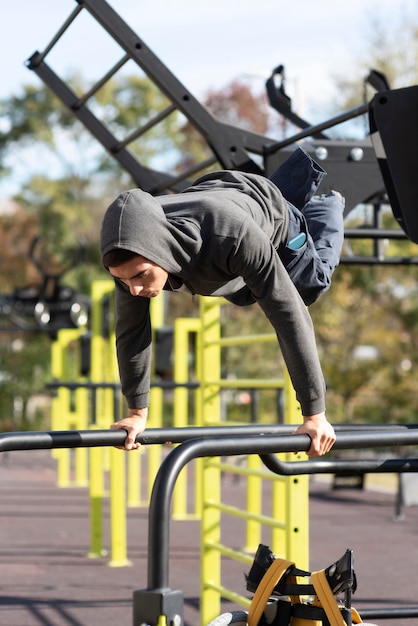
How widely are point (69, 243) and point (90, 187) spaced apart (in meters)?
1.89

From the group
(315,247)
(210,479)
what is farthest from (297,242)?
(210,479)

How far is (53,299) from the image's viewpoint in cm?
1247

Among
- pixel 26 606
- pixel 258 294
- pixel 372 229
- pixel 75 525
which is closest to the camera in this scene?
pixel 258 294

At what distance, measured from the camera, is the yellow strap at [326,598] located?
8.05 ft

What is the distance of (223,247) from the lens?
2447 millimetres

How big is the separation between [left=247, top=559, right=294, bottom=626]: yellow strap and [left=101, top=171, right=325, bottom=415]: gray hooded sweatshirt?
43 cm

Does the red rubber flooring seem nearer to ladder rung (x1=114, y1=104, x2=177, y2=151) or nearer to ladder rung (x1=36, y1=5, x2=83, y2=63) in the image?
ladder rung (x1=114, y1=104, x2=177, y2=151)

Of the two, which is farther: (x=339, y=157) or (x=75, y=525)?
(x=75, y=525)

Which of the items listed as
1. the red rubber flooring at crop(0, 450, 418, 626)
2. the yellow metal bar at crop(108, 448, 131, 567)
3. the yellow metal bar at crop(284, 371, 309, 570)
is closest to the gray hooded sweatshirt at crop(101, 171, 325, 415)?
the yellow metal bar at crop(284, 371, 309, 570)

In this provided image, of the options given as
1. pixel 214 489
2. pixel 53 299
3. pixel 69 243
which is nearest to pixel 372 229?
pixel 214 489

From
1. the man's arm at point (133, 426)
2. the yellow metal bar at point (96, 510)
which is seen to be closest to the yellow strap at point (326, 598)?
the man's arm at point (133, 426)

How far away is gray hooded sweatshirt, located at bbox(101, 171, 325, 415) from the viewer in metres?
2.35

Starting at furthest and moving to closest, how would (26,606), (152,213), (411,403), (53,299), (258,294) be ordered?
1. (411,403)
2. (53,299)
3. (26,606)
4. (258,294)
5. (152,213)

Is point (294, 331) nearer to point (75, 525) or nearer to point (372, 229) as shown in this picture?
point (372, 229)
